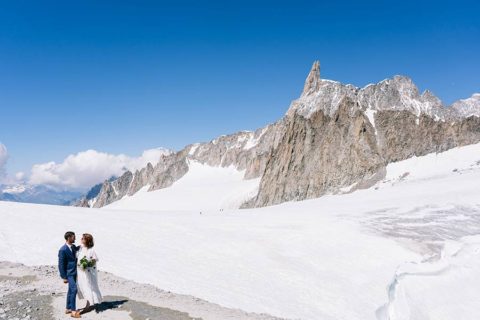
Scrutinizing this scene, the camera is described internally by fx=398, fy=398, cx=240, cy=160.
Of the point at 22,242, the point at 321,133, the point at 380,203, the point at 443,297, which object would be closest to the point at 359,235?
the point at 380,203

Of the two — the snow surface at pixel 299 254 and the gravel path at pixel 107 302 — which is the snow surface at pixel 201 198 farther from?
the gravel path at pixel 107 302

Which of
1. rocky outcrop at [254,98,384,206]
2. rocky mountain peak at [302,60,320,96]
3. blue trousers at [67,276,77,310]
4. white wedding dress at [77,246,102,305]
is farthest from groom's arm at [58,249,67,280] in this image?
rocky mountain peak at [302,60,320,96]

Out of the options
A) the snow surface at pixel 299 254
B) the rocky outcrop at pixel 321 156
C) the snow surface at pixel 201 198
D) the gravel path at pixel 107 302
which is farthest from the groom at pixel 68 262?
the snow surface at pixel 201 198

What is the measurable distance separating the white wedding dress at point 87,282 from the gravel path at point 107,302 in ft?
1.19

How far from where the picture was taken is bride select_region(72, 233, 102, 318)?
12.4 metres

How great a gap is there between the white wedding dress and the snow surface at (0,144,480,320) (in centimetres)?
507

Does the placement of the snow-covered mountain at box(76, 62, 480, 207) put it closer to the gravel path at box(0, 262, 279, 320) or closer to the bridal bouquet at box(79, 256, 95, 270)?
the gravel path at box(0, 262, 279, 320)

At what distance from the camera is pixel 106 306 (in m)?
12.9

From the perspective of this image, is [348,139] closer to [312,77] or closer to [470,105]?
[312,77]

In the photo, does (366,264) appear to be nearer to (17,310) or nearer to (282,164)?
(17,310)

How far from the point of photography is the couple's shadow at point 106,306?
40.5ft

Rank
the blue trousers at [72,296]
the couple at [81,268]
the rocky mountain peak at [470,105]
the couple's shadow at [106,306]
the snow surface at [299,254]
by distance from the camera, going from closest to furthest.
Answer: the snow surface at [299,254] < the blue trousers at [72,296] < the couple's shadow at [106,306] < the couple at [81,268] < the rocky mountain peak at [470,105]

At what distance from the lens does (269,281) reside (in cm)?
1933

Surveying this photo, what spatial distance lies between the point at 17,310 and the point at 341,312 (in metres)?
12.5
